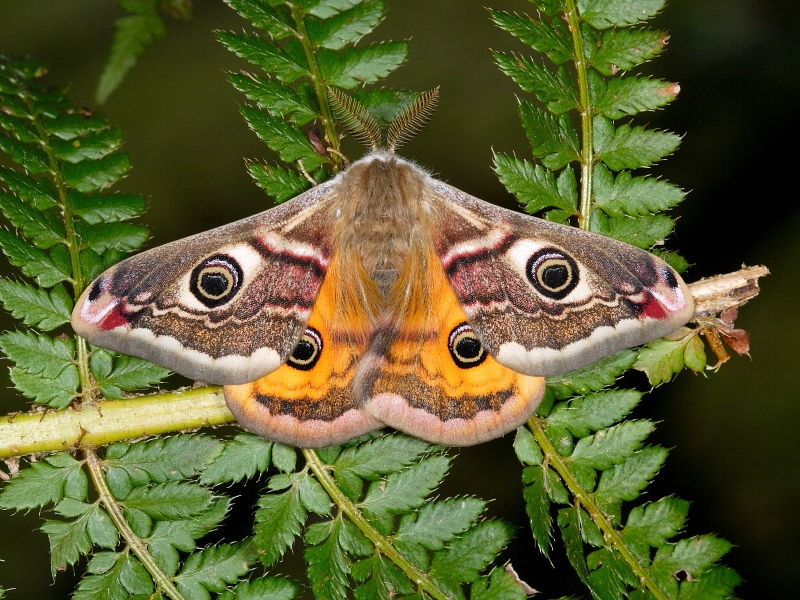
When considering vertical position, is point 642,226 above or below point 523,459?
above

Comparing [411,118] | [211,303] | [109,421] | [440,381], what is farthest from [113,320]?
[411,118]

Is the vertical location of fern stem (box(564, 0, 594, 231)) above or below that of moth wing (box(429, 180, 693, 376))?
above

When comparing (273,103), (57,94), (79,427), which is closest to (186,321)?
(79,427)

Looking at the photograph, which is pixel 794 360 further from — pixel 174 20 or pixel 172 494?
pixel 174 20

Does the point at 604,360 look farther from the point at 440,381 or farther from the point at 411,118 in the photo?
the point at 411,118

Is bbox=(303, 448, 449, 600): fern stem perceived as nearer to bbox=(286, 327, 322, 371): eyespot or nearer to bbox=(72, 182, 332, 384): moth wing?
bbox=(286, 327, 322, 371): eyespot

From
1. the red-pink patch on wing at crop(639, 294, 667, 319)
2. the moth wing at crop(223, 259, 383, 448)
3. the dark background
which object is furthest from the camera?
the dark background

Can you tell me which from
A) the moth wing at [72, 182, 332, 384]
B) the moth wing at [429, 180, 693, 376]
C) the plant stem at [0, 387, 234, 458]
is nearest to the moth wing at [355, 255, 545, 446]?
the moth wing at [429, 180, 693, 376]
